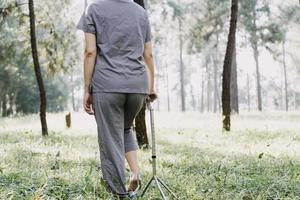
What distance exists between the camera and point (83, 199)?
445 centimetres

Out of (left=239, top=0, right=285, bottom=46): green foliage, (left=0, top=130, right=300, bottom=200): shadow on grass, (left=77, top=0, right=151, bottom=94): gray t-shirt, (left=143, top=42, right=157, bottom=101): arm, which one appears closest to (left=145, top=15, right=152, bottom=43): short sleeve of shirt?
(left=143, top=42, right=157, bottom=101): arm

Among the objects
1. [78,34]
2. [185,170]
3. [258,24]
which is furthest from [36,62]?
[258,24]

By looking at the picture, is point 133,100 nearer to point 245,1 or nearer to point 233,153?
point 233,153

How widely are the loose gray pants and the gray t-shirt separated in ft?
0.28

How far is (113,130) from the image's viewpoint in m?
4.40

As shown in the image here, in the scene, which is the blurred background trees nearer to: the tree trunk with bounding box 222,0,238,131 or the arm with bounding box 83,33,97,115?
the tree trunk with bounding box 222,0,238,131

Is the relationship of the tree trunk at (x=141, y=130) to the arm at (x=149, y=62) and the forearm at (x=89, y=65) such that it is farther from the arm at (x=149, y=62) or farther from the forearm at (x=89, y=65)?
the forearm at (x=89, y=65)

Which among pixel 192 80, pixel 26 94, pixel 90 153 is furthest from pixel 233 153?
pixel 192 80

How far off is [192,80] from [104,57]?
78.7 metres

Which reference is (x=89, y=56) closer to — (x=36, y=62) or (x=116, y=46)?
(x=116, y=46)

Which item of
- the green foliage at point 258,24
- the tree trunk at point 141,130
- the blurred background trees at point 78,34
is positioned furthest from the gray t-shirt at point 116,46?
the green foliage at point 258,24

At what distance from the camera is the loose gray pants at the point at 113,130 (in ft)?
14.2

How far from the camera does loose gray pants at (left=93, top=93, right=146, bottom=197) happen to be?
432 cm

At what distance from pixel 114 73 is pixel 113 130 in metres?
0.53
